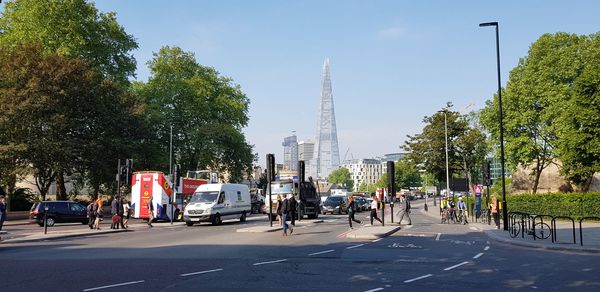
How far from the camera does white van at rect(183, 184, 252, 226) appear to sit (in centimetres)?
3145

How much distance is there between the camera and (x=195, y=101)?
64312mm

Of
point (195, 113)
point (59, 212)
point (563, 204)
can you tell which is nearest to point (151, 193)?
point (59, 212)

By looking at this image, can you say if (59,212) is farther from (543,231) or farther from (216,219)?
(543,231)

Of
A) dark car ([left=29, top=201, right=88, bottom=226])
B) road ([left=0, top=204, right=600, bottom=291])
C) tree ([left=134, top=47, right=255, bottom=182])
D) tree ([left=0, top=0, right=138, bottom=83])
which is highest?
tree ([left=0, top=0, right=138, bottom=83])

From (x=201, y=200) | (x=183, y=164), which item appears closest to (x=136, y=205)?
(x=201, y=200)

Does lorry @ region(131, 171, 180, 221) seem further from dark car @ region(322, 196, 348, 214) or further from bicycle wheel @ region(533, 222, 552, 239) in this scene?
bicycle wheel @ region(533, 222, 552, 239)

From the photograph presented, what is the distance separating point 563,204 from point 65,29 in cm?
4178

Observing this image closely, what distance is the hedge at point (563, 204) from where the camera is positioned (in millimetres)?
32281

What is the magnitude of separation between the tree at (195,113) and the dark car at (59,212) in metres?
22.8

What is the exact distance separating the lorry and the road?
15.9m

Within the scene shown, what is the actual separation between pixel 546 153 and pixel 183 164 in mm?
38556

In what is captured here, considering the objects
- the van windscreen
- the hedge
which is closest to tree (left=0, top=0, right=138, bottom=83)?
the van windscreen

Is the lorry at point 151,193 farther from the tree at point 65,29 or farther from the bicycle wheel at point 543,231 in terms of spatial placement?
the bicycle wheel at point 543,231

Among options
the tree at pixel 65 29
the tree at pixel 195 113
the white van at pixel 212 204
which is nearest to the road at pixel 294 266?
the white van at pixel 212 204
